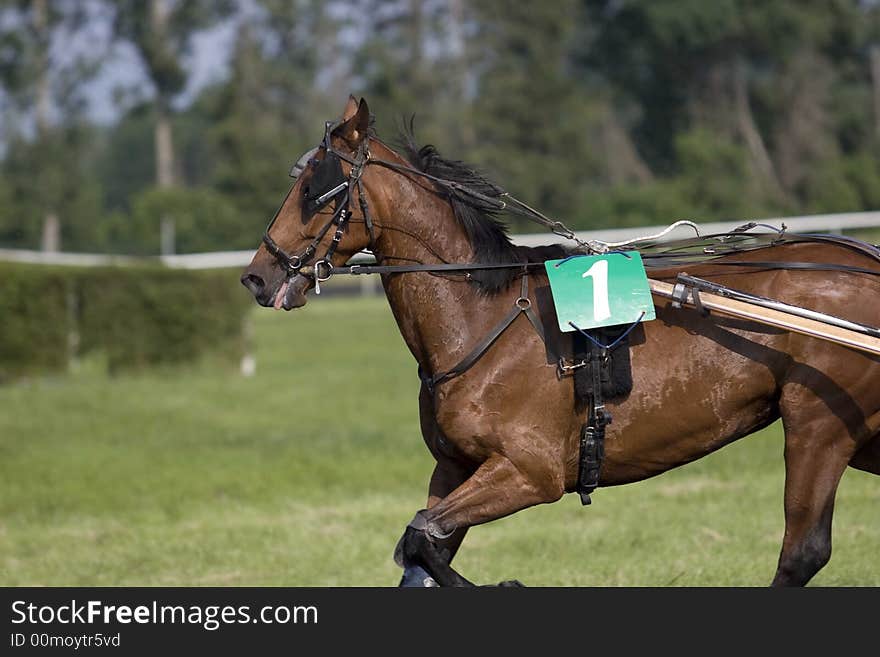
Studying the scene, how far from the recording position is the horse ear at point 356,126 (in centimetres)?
493

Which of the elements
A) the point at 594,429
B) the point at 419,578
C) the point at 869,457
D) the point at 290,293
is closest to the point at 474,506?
the point at 419,578

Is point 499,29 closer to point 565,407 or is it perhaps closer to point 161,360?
point 161,360

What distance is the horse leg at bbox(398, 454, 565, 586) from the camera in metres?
4.75

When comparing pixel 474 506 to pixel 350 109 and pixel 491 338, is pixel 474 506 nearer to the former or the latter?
pixel 491 338

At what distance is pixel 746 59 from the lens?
48.4m

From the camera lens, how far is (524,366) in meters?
4.90

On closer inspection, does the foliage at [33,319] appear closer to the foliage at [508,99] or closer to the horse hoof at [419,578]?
the horse hoof at [419,578]

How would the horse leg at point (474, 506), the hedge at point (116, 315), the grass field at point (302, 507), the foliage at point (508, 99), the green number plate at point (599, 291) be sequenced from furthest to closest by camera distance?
1. the foliage at point (508, 99)
2. the hedge at point (116, 315)
3. the grass field at point (302, 507)
4. the green number plate at point (599, 291)
5. the horse leg at point (474, 506)

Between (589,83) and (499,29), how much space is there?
4.65 meters

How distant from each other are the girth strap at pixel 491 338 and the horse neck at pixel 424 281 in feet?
0.18

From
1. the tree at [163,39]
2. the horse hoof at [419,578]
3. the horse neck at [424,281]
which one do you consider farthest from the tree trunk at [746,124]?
the horse hoof at [419,578]

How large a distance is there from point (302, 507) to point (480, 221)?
5102 mm
